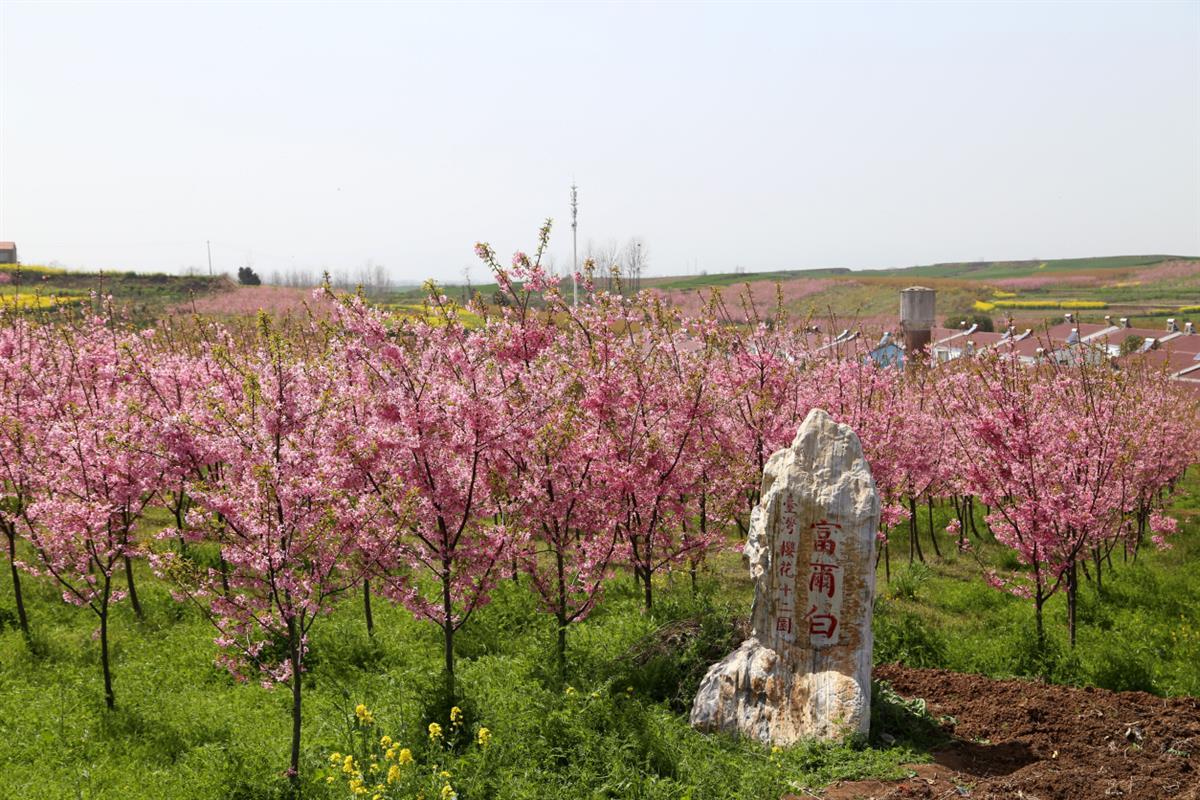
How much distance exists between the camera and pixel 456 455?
8469 mm

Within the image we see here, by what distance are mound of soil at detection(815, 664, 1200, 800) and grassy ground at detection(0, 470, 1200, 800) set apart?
1.49ft

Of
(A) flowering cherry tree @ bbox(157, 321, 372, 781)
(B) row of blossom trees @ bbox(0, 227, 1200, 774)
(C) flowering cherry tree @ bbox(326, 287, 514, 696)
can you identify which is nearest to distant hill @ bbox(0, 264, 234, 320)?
(B) row of blossom trees @ bbox(0, 227, 1200, 774)

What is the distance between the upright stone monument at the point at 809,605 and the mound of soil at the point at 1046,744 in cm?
106

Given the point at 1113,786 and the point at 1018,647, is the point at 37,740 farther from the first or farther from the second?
the point at 1018,647

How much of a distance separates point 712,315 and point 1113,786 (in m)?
7.66

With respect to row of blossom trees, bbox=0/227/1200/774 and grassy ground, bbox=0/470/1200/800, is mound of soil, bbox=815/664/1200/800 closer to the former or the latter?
grassy ground, bbox=0/470/1200/800

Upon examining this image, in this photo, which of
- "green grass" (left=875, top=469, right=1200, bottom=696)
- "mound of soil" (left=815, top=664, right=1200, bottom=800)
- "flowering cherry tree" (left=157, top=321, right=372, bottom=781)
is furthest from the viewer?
"green grass" (left=875, top=469, right=1200, bottom=696)

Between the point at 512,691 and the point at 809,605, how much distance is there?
3306mm

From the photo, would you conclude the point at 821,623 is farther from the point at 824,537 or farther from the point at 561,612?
the point at 561,612

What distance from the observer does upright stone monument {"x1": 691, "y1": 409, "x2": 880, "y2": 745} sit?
25.5 feet

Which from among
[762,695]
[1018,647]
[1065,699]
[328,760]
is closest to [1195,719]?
[1065,699]

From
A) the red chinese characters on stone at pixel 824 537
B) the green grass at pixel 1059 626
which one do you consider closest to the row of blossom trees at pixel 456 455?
the green grass at pixel 1059 626

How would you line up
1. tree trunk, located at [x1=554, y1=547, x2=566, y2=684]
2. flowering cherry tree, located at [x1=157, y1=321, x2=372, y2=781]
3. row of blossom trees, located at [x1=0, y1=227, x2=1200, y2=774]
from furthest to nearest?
tree trunk, located at [x1=554, y1=547, x2=566, y2=684] → row of blossom trees, located at [x1=0, y1=227, x2=1200, y2=774] → flowering cherry tree, located at [x1=157, y1=321, x2=372, y2=781]

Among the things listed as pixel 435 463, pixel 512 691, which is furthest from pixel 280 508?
pixel 512 691
